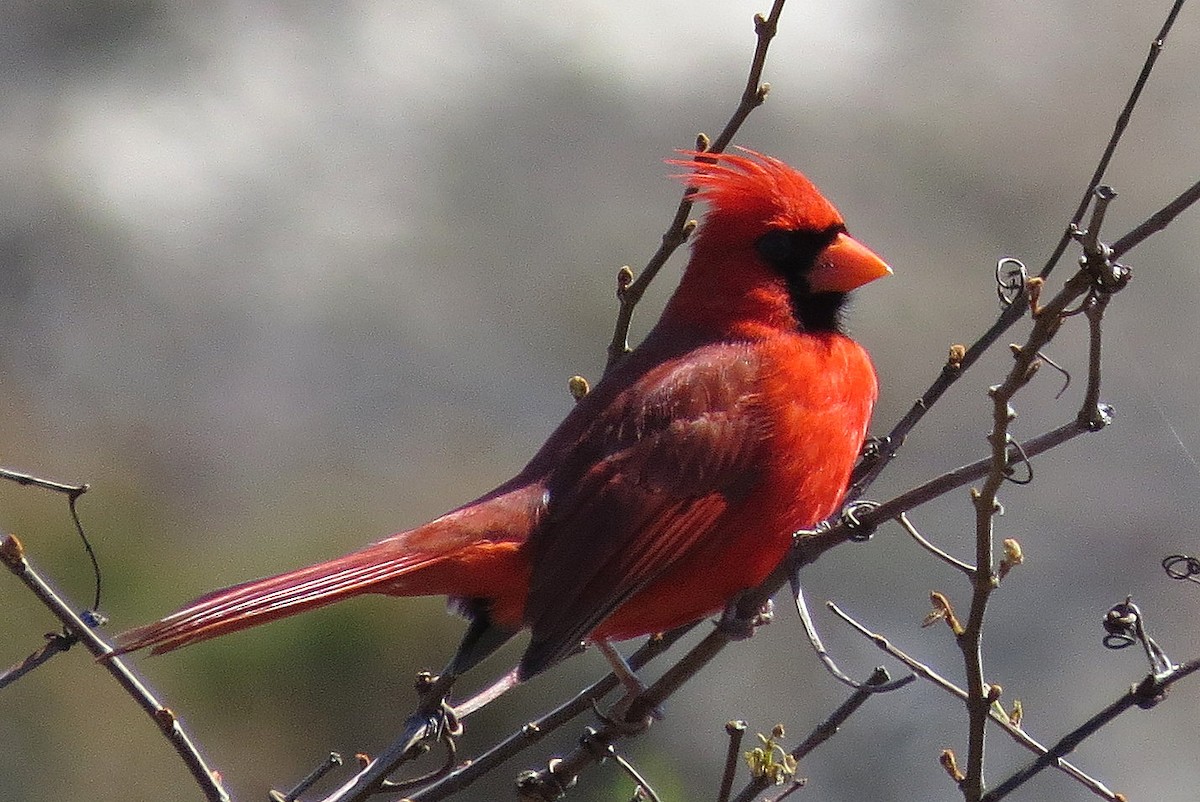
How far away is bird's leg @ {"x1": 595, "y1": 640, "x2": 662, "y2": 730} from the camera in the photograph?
236 centimetres

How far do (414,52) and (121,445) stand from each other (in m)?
2.51

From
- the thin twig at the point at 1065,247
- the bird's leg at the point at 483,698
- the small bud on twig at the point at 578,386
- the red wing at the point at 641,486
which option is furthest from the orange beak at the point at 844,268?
the bird's leg at the point at 483,698

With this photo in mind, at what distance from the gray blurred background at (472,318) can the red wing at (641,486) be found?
395mm

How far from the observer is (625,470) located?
8.68 ft

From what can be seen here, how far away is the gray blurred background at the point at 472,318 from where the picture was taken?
4496mm

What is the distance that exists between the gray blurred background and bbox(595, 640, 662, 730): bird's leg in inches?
10.1

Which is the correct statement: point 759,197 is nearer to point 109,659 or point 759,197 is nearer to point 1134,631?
point 1134,631

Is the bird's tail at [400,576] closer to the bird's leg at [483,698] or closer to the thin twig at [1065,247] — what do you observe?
the bird's leg at [483,698]

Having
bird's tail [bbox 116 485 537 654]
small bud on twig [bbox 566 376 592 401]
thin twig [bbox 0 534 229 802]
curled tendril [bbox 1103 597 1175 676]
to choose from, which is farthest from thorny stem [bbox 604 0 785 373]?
thin twig [bbox 0 534 229 802]

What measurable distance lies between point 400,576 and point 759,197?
0.87m

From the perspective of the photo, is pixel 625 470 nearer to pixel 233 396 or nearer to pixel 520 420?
pixel 520 420

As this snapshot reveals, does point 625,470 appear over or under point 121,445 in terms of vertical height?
under

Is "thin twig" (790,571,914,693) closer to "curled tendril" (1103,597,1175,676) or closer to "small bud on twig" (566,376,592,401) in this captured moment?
"curled tendril" (1103,597,1175,676)

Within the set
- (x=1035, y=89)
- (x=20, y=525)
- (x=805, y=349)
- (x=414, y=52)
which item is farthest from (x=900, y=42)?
(x=805, y=349)
